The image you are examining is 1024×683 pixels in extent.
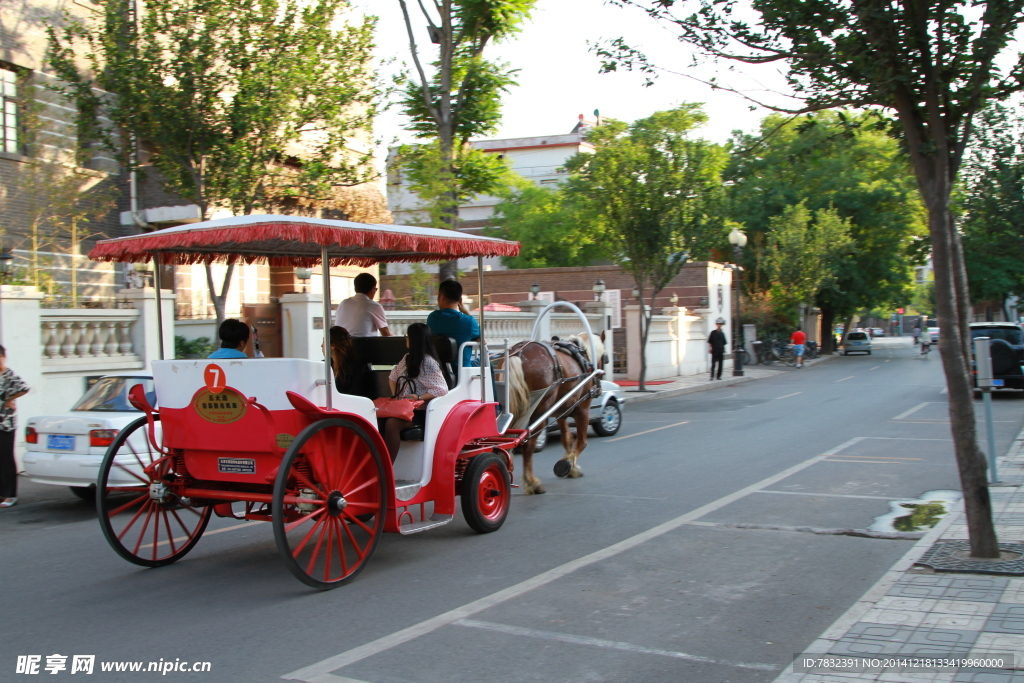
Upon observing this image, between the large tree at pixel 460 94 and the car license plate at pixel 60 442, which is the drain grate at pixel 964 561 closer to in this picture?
the car license plate at pixel 60 442

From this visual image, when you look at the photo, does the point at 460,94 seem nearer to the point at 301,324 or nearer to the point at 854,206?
the point at 301,324

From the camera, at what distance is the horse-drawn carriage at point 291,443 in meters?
5.73

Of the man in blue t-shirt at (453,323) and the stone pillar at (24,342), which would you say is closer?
the man in blue t-shirt at (453,323)

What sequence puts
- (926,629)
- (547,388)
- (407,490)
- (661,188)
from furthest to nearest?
(661,188)
(547,388)
(407,490)
(926,629)

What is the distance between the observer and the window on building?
613 inches

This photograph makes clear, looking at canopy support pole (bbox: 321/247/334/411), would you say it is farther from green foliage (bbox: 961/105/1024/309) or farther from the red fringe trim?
green foliage (bbox: 961/105/1024/309)

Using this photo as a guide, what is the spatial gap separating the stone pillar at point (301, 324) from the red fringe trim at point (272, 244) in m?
8.64

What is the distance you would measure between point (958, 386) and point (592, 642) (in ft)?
11.2

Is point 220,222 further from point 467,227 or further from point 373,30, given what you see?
point 467,227

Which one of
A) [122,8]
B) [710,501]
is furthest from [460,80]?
[710,501]

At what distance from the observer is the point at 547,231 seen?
148ft

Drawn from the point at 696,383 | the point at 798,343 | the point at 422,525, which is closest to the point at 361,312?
the point at 422,525

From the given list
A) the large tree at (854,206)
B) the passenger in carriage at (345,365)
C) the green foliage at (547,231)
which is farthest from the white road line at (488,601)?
the large tree at (854,206)

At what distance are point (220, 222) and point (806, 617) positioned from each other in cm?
473
